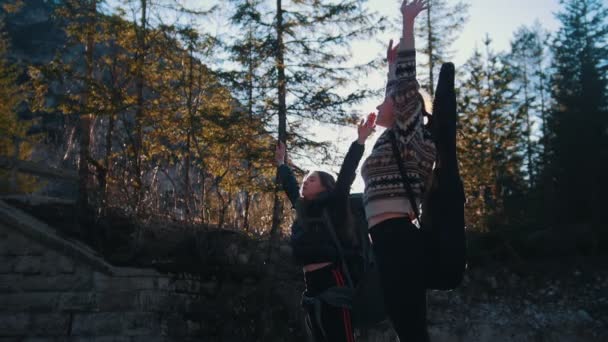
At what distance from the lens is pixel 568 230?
10109mm

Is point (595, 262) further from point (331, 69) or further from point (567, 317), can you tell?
point (331, 69)

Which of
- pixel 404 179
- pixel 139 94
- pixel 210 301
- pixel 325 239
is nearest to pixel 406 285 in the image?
pixel 404 179

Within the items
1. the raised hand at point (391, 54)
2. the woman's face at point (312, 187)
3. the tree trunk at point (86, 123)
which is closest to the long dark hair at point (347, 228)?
the woman's face at point (312, 187)

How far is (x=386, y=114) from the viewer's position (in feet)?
8.06

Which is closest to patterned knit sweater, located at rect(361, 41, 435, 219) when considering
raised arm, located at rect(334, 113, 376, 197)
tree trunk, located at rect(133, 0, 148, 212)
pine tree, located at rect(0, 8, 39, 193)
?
raised arm, located at rect(334, 113, 376, 197)

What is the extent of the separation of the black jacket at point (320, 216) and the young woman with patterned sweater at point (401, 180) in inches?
46.2

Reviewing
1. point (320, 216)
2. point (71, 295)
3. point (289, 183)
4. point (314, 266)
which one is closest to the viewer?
point (314, 266)

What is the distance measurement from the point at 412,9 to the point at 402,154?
678 mm

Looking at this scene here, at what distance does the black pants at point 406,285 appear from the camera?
2072 millimetres

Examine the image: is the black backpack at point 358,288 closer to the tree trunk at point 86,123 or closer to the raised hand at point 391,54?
the raised hand at point 391,54

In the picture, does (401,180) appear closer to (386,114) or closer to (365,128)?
(386,114)

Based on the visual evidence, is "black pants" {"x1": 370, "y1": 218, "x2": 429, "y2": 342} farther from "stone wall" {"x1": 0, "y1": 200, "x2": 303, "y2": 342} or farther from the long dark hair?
"stone wall" {"x1": 0, "y1": 200, "x2": 303, "y2": 342}

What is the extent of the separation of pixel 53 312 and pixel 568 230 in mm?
8612

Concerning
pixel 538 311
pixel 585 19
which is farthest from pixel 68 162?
pixel 585 19
